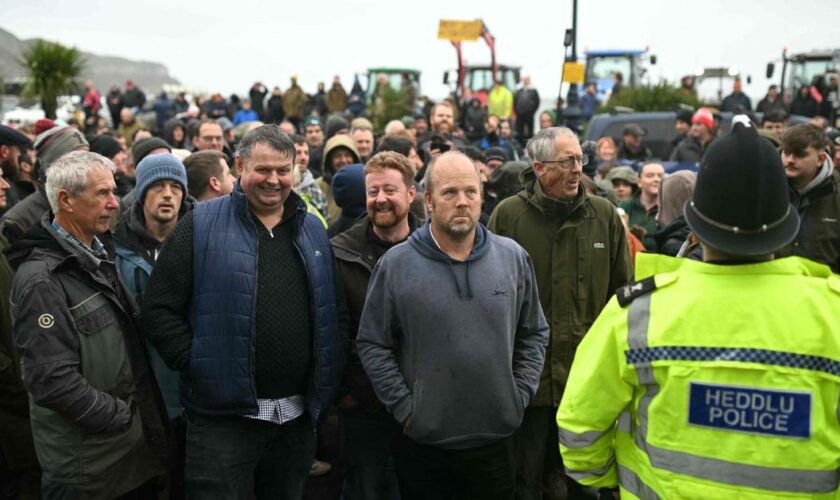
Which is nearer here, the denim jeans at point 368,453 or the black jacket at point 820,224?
the denim jeans at point 368,453

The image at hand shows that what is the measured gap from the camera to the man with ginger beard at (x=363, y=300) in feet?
12.4

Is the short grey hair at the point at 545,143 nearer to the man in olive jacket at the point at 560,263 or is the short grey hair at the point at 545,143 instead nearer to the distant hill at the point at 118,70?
the man in olive jacket at the point at 560,263

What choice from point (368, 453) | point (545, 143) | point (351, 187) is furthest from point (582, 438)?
point (351, 187)

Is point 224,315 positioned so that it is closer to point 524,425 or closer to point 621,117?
point 524,425

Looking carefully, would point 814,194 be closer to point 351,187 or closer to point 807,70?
point 351,187

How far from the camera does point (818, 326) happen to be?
82.4 inches

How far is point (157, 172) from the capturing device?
408cm

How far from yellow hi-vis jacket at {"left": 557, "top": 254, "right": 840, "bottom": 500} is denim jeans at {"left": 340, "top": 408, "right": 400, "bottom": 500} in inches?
67.1

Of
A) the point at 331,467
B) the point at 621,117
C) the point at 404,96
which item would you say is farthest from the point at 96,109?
A: the point at 331,467

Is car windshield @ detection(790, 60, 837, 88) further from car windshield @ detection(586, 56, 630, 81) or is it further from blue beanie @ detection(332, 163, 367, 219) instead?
blue beanie @ detection(332, 163, 367, 219)

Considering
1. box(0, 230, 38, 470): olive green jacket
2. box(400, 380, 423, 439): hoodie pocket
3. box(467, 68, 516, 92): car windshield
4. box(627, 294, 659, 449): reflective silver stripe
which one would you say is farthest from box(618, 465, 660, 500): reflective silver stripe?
box(467, 68, 516, 92): car windshield

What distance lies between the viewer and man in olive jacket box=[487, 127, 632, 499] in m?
4.11

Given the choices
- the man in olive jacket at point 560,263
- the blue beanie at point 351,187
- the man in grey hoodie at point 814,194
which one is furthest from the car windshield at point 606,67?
the man in olive jacket at point 560,263

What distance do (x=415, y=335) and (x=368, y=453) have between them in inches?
35.7
